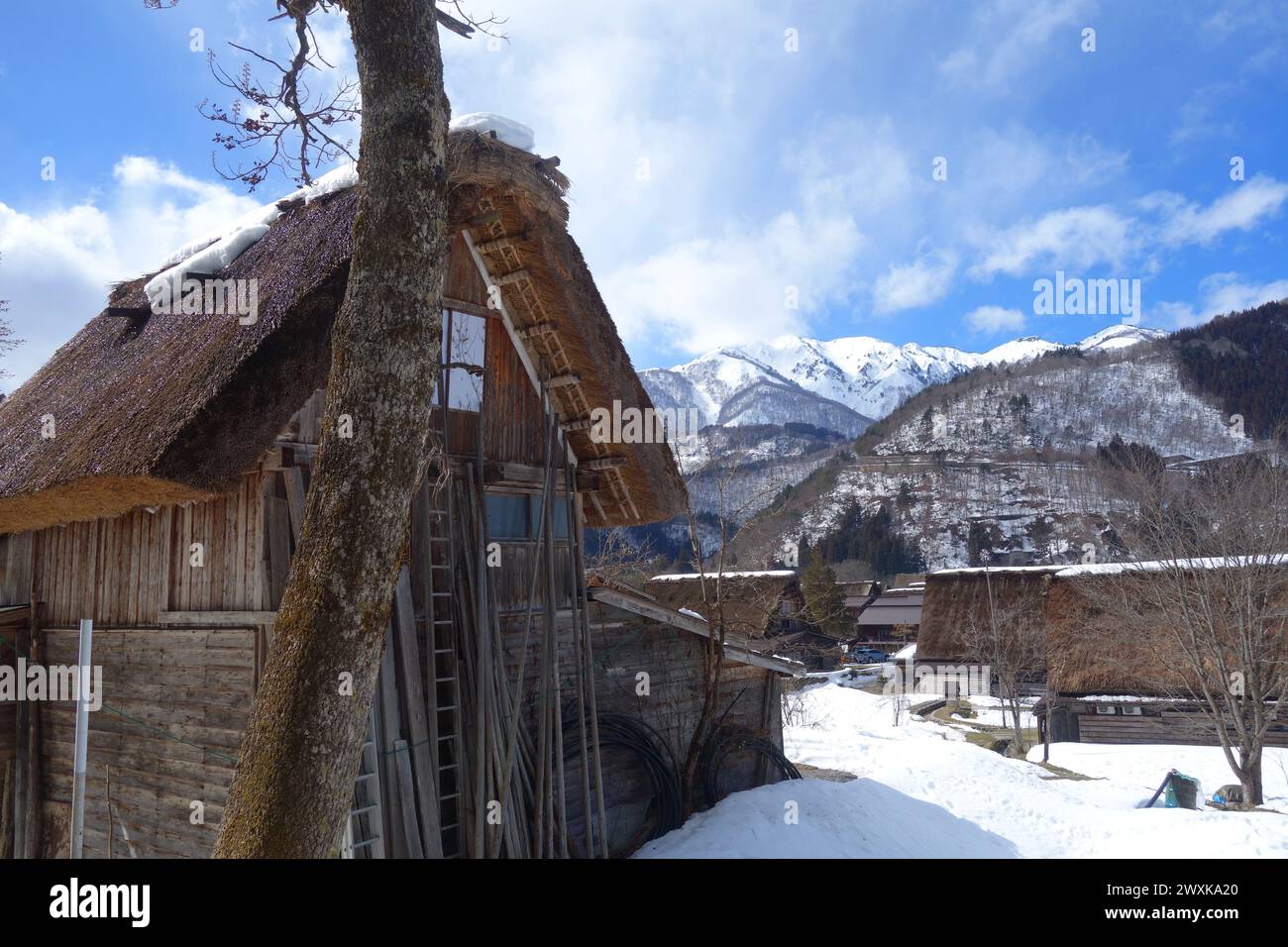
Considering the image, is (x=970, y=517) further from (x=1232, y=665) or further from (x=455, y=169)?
(x=455, y=169)

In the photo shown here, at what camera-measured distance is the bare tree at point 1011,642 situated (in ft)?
88.2

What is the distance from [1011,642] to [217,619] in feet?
86.1

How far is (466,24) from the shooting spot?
512 centimetres

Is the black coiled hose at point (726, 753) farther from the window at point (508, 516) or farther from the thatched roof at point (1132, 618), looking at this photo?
the thatched roof at point (1132, 618)

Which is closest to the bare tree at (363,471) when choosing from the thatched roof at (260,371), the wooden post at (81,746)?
the wooden post at (81,746)

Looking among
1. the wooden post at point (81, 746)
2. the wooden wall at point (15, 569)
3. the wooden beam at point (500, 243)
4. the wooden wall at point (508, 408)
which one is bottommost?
the wooden post at point (81, 746)

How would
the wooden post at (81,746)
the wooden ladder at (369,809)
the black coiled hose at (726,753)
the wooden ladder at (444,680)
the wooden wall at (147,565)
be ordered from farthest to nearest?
1. the black coiled hose at (726,753)
2. the wooden ladder at (444,680)
3. the wooden wall at (147,565)
4. the wooden ladder at (369,809)
5. the wooden post at (81,746)

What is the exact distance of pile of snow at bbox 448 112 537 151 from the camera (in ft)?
24.9

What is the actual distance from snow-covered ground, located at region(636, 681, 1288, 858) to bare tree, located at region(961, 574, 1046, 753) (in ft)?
23.8

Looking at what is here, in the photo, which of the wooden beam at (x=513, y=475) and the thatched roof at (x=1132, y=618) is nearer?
the wooden beam at (x=513, y=475)

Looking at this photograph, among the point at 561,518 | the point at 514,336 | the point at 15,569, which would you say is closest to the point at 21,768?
the point at 15,569

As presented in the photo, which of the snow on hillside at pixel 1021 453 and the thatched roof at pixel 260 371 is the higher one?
the snow on hillside at pixel 1021 453

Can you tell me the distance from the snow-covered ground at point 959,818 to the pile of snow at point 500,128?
764 centimetres
